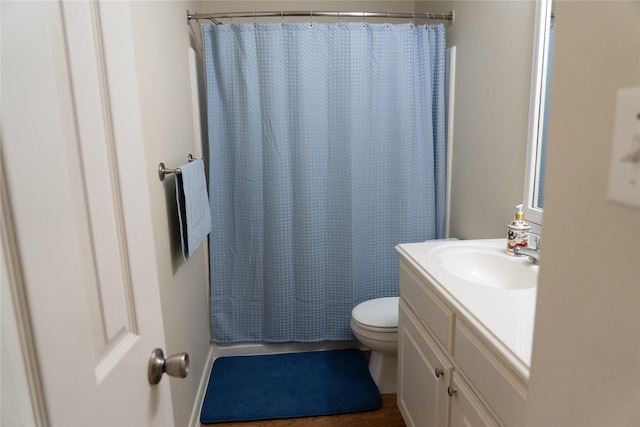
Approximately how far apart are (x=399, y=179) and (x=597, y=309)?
1.86m

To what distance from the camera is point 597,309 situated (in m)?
0.40

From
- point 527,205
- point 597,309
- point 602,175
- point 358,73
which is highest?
point 358,73

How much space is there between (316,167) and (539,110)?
1.10 meters

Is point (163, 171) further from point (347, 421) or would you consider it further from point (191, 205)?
point (347, 421)

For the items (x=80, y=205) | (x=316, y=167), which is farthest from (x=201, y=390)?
(x=80, y=205)

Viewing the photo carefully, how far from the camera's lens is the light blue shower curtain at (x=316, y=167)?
6.81 ft

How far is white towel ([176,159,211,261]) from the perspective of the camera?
1.50 metres

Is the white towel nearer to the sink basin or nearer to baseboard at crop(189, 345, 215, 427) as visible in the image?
baseboard at crop(189, 345, 215, 427)

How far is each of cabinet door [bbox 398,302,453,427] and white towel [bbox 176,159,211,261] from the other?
92 cm

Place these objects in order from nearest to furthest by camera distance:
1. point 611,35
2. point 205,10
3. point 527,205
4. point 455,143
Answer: point 611,35 → point 527,205 → point 455,143 → point 205,10

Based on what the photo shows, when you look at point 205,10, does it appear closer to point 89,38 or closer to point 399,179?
point 399,179

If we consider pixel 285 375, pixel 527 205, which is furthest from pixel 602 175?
pixel 285 375

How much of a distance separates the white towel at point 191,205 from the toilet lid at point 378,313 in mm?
893

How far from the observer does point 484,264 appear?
59.9 inches
